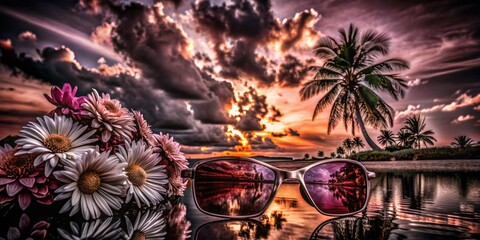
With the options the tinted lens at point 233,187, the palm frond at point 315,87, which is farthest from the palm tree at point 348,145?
the tinted lens at point 233,187

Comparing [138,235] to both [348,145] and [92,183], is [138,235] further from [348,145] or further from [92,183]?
[348,145]

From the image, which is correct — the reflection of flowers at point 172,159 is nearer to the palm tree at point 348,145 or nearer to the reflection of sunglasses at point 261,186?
the reflection of sunglasses at point 261,186

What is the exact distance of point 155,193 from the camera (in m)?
1.20

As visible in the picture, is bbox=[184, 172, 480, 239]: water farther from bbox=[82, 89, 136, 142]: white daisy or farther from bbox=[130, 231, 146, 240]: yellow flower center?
bbox=[82, 89, 136, 142]: white daisy

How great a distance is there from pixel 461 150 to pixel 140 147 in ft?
30.9

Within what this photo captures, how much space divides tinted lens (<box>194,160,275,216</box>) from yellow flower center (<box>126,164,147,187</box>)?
12.0 inches

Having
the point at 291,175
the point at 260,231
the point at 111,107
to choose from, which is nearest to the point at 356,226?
the point at 260,231

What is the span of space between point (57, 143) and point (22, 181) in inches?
6.4

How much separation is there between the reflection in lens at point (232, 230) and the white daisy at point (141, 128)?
0.59 metres

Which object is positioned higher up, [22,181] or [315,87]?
[315,87]

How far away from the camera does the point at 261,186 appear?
155 centimetres

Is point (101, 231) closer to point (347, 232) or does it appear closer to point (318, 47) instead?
point (347, 232)

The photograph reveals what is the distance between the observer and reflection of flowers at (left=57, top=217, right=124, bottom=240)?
2.55ft

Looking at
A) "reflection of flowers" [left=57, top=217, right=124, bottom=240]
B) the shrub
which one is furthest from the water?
the shrub
